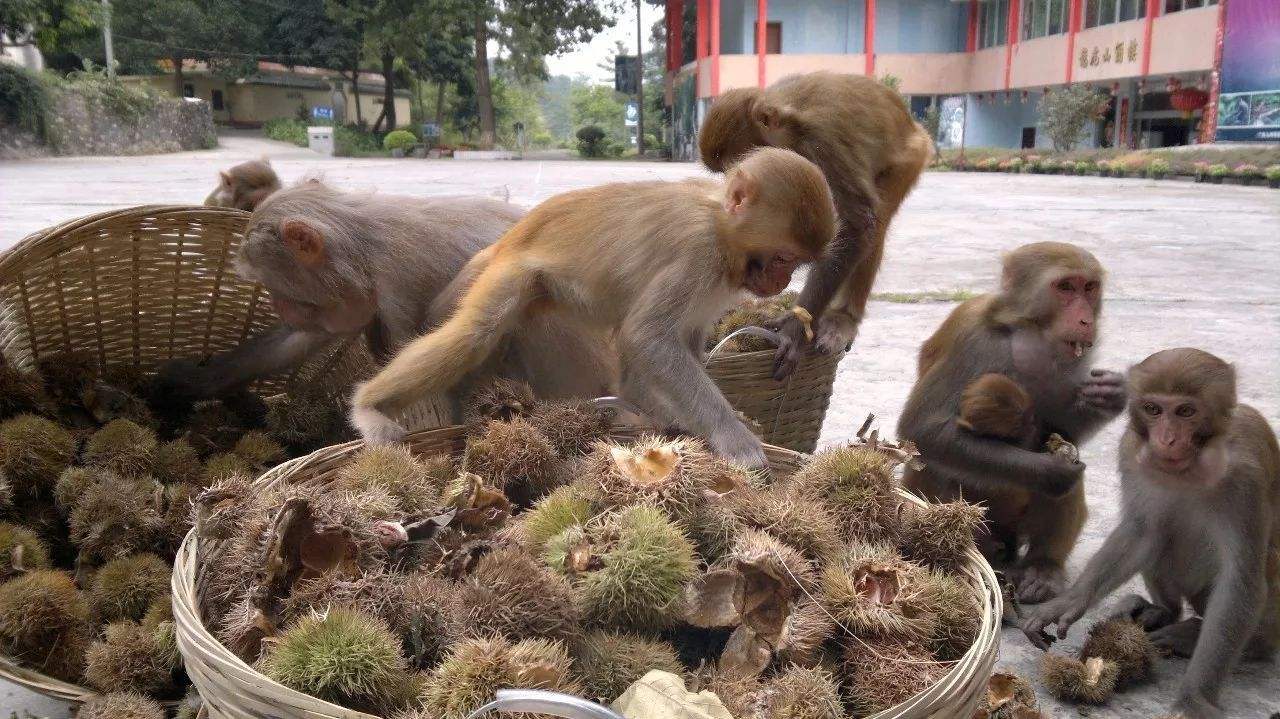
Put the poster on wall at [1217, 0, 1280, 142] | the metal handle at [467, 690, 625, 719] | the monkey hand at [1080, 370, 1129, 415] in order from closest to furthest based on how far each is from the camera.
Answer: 1. the metal handle at [467, 690, 625, 719]
2. the monkey hand at [1080, 370, 1129, 415]
3. the poster on wall at [1217, 0, 1280, 142]

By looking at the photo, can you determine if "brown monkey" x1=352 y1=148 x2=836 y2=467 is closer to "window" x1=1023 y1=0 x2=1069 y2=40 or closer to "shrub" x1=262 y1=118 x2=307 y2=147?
"window" x1=1023 y1=0 x2=1069 y2=40

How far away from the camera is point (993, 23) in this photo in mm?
39531

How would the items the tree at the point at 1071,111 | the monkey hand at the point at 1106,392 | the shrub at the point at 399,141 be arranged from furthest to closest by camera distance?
the shrub at the point at 399,141 < the tree at the point at 1071,111 < the monkey hand at the point at 1106,392

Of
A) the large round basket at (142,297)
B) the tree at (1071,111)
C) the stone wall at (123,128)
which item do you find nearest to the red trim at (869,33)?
the tree at (1071,111)

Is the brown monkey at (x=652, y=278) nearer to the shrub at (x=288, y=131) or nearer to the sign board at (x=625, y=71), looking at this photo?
the shrub at (x=288, y=131)

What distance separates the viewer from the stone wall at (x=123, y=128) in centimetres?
3225

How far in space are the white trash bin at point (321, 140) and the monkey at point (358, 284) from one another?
125 ft

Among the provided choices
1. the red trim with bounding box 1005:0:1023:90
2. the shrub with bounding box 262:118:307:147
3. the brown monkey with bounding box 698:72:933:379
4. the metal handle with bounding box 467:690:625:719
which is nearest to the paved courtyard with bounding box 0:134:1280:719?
the brown monkey with bounding box 698:72:933:379

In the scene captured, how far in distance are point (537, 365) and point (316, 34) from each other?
44.0 m

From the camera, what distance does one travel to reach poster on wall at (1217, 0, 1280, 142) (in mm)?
26797

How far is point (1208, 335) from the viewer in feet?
21.3

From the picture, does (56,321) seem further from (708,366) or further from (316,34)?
(316,34)

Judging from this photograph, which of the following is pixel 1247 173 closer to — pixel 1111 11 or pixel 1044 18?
pixel 1111 11

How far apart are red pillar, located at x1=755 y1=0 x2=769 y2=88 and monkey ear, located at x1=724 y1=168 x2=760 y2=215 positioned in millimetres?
32902
